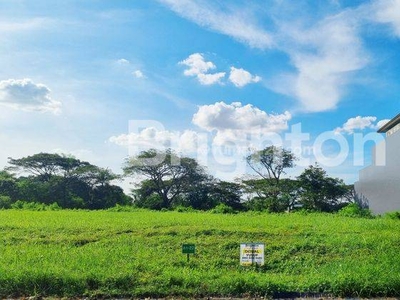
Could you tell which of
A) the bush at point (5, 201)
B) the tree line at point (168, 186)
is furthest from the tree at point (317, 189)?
the bush at point (5, 201)

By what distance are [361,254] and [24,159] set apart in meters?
35.3

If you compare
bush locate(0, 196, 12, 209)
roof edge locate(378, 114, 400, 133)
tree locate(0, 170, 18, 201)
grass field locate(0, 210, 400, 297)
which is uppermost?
roof edge locate(378, 114, 400, 133)

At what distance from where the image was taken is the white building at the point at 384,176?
2216 cm

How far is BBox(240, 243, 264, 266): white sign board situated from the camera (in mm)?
8516

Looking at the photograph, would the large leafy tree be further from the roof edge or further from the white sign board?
the white sign board

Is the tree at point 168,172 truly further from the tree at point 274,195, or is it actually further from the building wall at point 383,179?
the building wall at point 383,179

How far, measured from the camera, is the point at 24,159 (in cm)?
3859

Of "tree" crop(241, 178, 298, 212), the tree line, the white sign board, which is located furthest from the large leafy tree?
the white sign board

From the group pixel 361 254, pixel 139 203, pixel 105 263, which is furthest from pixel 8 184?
pixel 361 254

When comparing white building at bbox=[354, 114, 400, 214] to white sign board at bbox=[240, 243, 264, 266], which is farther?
white building at bbox=[354, 114, 400, 214]

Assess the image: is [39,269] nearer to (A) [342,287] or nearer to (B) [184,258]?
(B) [184,258]

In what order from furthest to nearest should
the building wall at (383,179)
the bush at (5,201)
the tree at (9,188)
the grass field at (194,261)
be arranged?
1. the tree at (9,188)
2. the bush at (5,201)
3. the building wall at (383,179)
4. the grass field at (194,261)

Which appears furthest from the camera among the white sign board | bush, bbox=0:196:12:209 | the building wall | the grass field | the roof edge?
bush, bbox=0:196:12:209

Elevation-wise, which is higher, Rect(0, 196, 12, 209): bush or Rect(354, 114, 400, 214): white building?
Rect(354, 114, 400, 214): white building
